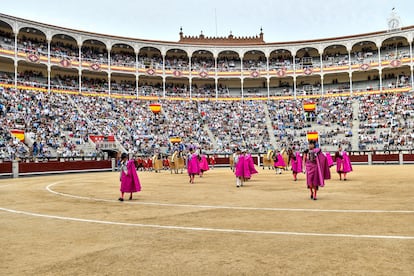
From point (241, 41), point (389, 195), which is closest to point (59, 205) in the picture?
point (389, 195)

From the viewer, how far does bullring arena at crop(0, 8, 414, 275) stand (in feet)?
15.3

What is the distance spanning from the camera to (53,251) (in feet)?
16.0

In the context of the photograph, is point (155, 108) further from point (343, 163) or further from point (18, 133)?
point (343, 163)

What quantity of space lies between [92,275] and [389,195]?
858 cm

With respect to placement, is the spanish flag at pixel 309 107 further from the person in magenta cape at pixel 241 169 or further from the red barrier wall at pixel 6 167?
the red barrier wall at pixel 6 167

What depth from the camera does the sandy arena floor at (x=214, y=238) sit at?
→ 13.2 feet

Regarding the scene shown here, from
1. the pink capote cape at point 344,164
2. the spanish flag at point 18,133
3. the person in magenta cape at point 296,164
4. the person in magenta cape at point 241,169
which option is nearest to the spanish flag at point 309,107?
the person in magenta cape at point 296,164

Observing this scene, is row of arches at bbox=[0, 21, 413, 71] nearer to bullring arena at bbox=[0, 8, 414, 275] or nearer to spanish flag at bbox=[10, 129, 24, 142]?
bullring arena at bbox=[0, 8, 414, 275]

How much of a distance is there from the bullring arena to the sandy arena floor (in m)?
0.03

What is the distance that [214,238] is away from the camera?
17.6 feet

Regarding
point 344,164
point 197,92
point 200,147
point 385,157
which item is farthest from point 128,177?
point 197,92

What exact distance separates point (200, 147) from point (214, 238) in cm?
3233

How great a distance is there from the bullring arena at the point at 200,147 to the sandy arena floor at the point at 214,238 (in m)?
0.03

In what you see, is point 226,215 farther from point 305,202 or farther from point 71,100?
point 71,100
